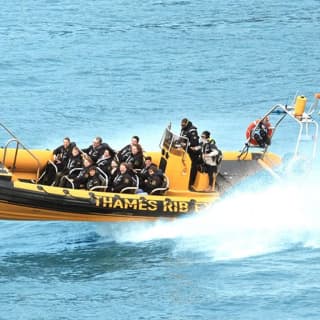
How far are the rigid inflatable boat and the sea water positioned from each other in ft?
1.55

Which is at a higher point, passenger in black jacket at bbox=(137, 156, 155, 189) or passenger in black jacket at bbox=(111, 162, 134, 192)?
passenger in black jacket at bbox=(137, 156, 155, 189)

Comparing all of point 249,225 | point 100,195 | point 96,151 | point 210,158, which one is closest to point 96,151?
point 96,151

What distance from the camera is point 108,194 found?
2105 centimetres

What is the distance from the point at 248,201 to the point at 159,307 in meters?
4.04

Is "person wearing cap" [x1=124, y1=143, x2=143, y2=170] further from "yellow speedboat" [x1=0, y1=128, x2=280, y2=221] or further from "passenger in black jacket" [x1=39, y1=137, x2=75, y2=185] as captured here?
"passenger in black jacket" [x1=39, y1=137, x2=75, y2=185]

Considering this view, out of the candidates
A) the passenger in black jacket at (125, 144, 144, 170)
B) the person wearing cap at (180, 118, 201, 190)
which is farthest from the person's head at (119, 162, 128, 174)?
the person wearing cap at (180, 118, 201, 190)

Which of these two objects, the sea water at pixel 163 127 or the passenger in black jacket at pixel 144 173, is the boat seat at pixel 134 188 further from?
the sea water at pixel 163 127

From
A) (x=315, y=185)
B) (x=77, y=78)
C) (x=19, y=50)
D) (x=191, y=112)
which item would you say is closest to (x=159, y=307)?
(x=315, y=185)

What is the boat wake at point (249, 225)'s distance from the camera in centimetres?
2173

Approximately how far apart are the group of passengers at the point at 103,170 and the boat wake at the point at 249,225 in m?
0.98

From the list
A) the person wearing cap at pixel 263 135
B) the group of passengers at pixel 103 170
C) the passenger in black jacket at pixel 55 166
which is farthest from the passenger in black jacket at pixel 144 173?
the person wearing cap at pixel 263 135

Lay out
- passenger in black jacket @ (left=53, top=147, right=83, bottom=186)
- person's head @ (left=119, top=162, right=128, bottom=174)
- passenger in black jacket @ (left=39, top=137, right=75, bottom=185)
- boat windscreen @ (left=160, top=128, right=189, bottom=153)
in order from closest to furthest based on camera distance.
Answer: person's head @ (left=119, top=162, right=128, bottom=174) < passenger in black jacket @ (left=53, top=147, right=83, bottom=186) < passenger in black jacket @ (left=39, top=137, right=75, bottom=185) < boat windscreen @ (left=160, top=128, right=189, bottom=153)

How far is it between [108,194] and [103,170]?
28.5 inches

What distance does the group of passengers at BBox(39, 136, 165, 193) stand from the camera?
2131cm
